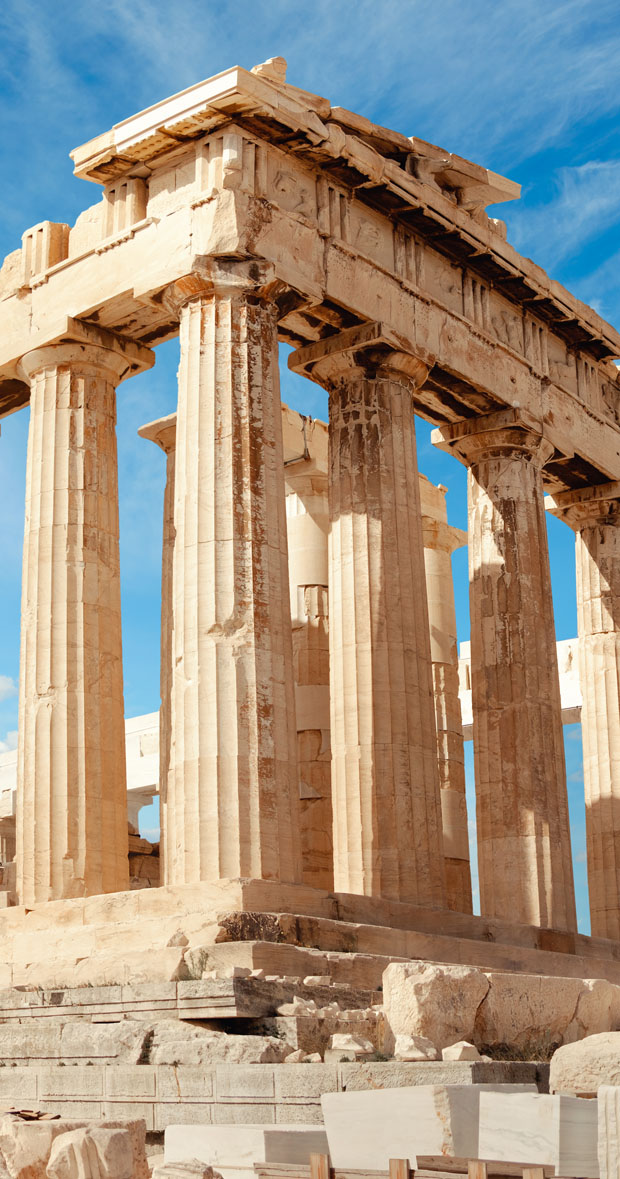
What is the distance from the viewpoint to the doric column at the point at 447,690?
3384 cm

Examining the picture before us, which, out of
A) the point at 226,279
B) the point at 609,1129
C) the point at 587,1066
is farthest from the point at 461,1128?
the point at 226,279

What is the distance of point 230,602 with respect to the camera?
22.3 meters

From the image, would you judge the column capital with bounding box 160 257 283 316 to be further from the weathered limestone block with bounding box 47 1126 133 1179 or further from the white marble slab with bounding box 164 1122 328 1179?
the weathered limestone block with bounding box 47 1126 133 1179

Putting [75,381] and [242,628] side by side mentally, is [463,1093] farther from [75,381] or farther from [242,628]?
[75,381]

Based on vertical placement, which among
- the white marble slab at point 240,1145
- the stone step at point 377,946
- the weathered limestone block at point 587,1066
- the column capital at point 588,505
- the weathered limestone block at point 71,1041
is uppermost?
the column capital at point 588,505

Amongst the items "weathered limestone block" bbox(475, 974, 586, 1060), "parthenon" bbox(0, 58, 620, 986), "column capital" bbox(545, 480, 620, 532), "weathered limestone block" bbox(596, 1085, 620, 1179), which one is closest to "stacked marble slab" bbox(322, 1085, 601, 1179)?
"weathered limestone block" bbox(596, 1085, 620, 1179)

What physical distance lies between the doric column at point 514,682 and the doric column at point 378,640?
3.44 m

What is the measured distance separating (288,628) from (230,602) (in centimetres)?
103

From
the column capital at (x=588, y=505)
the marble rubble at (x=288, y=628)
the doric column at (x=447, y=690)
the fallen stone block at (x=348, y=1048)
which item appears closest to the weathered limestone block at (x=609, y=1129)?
the marble rubble at (x=288, y=628)

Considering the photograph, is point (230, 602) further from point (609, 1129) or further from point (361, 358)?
point (609, 1129)

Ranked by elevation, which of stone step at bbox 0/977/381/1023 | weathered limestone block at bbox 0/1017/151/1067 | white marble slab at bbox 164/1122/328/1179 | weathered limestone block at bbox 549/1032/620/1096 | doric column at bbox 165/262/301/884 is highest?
doric column at bbox 165/262/301/884

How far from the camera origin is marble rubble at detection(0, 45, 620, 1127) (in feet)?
57.1

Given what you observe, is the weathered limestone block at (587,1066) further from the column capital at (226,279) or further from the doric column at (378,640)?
the column capital at (226,279)

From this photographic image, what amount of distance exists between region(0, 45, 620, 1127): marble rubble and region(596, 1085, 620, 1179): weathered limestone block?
3.87 m
